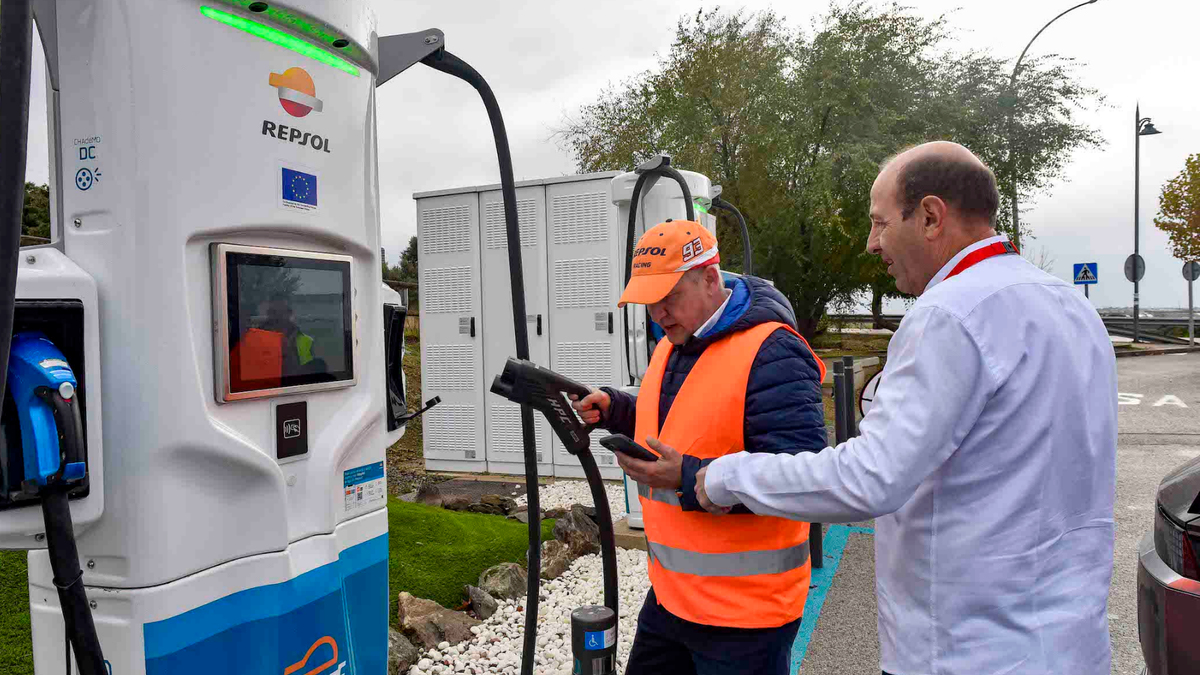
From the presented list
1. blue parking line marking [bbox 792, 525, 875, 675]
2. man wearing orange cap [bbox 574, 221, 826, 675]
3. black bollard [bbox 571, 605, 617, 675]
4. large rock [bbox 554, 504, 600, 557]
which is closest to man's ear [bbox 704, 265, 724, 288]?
man wearing orange cap [bbox 574, 221, 826, 675]

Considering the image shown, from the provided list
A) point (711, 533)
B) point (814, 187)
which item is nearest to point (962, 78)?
point (814, 187)

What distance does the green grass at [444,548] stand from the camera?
499cm

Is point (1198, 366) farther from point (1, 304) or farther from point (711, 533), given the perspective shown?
point (1, 304)

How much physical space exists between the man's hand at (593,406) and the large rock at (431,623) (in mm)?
2152

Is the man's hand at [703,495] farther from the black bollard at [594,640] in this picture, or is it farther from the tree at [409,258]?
the tree at [409,258]

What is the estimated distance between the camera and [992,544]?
65.2 inches

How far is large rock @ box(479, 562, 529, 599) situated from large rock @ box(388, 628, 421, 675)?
2.76ft

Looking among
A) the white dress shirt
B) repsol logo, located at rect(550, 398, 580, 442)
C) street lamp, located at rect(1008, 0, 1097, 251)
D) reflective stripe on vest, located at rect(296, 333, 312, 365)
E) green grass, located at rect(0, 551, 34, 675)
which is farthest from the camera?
street lamp, located at rect(1008, 0, 1097, 251)

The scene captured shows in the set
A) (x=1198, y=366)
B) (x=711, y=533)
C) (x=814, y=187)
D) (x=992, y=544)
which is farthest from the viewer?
(x=1198, y=366)

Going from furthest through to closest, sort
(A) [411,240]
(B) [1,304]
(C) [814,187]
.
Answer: (A) [411,240] → (C) [814,187] → (B) [1,304]

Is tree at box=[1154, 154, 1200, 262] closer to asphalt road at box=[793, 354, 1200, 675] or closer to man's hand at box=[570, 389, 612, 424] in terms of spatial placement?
asphalt road at box=[793, 354, 1200, 675]

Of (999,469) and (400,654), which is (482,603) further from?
(999,469)

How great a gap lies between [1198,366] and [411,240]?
29576mm

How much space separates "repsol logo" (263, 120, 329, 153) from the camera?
2113mm
